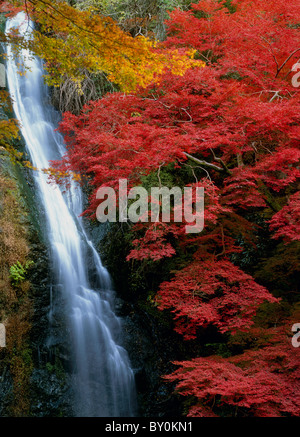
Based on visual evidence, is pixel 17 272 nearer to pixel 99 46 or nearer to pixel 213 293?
pixel 213 293

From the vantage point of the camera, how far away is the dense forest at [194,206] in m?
4.18

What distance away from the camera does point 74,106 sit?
11.6 m

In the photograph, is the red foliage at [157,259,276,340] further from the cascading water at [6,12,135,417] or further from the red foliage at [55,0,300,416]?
the cascading water at [6,12,135,417]

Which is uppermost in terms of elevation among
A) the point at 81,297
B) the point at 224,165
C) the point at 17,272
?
the point at 224,165

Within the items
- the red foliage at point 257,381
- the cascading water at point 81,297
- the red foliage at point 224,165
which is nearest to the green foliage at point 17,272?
the cascading water at point 81,297

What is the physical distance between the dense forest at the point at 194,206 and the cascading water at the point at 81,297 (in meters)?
0.49

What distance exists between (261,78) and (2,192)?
6.87m

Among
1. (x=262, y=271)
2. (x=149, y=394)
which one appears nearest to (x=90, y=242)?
(x=149, y=394)

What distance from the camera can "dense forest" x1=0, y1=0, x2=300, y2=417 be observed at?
4.18m

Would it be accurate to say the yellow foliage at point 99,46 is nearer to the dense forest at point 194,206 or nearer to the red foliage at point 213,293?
the dense forest at point 194,206

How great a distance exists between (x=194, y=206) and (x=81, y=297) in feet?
12.2

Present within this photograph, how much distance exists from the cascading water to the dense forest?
49 cm

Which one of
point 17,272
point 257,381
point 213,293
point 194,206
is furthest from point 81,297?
point 257,381

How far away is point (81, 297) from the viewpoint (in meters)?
Result: 7.66
